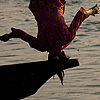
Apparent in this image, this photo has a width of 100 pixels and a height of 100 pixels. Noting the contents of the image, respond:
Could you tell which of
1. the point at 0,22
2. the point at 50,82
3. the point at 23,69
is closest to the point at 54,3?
the point at 23,69

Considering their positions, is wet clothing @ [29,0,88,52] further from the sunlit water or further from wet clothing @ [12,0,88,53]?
the sunlit water

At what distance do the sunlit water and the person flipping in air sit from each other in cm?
444

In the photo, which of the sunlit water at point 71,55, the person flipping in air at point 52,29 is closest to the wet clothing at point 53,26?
the person flipping in air at point 52,29

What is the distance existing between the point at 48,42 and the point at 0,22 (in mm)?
19339

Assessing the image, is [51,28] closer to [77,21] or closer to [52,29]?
[52,29]

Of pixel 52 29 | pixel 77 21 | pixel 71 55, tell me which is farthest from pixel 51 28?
pixel 71 55

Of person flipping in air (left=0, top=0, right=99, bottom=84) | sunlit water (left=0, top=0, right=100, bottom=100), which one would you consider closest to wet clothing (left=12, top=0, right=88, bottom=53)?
person flipping in air (left=0, top=0, right=99, bottom=84)

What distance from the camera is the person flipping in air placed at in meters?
6.09

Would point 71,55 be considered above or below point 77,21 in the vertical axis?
below

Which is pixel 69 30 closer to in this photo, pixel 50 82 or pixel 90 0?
pixel 50 82

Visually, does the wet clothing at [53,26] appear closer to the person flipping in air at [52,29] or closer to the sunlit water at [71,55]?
the person flipping in air at [52,29]

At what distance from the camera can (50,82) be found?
12.3 m

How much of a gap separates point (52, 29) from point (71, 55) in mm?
9594

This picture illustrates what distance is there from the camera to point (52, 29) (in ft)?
20.1
